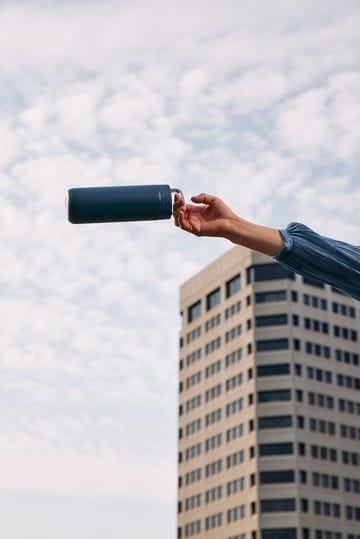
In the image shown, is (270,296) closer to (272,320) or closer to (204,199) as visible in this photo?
(272,320)

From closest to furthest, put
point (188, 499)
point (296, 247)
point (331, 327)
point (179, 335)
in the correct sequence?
point (296, 247), point (331, 327), point (188, 499), point (179, 335)

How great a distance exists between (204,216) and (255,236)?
0.35 m

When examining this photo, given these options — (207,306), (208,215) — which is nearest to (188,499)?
(207,306)

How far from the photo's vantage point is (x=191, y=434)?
524ft

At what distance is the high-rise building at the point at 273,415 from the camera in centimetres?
13600

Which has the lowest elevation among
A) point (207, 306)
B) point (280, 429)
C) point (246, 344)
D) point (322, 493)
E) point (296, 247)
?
point (296, 247)

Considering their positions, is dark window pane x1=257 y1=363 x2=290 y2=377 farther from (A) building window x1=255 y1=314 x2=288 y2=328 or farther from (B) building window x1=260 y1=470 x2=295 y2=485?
(B) building window x1=260 y1=470 x2=295 y2=485

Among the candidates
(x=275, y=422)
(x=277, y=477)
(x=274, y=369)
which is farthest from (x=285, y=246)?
(x=274, y=369)

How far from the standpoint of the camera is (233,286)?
15512 centimetres

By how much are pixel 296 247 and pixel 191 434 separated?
516 feet

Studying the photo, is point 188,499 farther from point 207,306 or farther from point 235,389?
point 207,306

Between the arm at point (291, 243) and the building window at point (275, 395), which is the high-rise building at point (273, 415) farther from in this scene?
the arm at point (291, 243)

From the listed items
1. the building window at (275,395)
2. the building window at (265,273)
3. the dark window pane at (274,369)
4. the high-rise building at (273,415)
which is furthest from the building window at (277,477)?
the building window at (265,273)

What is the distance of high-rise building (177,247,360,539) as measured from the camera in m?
136
